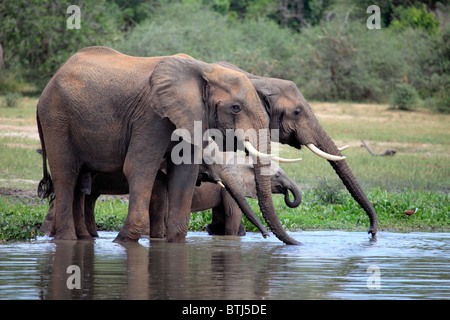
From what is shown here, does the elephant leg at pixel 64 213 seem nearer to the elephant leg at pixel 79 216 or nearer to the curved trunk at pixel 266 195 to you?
the elephant leg at pixel 79 216

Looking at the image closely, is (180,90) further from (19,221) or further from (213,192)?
(19,221)

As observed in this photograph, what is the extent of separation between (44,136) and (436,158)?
29.7 feet

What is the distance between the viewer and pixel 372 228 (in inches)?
344

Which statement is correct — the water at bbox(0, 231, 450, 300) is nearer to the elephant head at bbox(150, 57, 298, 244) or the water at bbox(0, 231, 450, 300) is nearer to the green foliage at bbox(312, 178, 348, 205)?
the elephant head at bbox(150, 57, 298, 244)

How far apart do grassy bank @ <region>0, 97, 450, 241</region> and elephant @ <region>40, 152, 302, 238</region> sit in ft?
1.46

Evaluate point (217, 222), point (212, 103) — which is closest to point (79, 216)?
point (217, 222)

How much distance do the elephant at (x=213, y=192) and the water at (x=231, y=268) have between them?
1.06 ft

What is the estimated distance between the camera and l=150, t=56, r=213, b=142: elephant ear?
770 centimetres

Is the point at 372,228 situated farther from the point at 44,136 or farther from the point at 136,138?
the point at 44,136

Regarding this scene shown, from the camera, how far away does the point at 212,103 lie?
782cm

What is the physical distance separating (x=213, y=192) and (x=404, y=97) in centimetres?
1224

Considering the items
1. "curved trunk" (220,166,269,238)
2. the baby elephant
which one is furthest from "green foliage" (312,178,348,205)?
"curved trunk" (220,166,269,238)

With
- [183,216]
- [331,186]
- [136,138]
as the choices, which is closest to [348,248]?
[183,216]

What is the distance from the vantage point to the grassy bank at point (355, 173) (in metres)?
9.73
